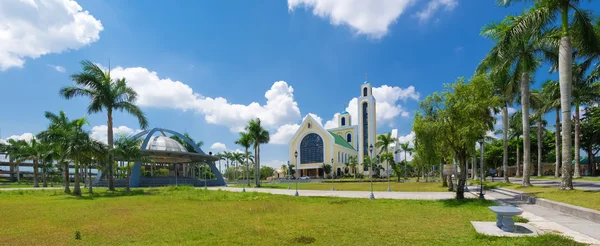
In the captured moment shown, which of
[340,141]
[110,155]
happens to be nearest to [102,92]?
[110,155]

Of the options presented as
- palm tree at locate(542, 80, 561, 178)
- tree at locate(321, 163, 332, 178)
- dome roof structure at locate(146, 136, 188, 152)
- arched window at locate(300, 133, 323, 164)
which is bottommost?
tree at locate(321, 163, 332, 178)

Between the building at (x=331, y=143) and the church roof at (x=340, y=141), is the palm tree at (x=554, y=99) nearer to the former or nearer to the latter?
the building at (x=331, y=143)

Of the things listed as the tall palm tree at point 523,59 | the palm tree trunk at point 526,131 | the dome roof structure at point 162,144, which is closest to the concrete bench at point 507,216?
the tall palm tree at point 523,59

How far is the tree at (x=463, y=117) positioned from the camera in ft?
55.5

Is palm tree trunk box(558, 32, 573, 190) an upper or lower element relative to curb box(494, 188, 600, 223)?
upper

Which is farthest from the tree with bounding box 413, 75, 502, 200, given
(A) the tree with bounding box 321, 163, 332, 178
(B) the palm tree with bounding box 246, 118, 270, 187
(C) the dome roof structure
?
(A) the tree with bounding box 321, 163, 332, 178

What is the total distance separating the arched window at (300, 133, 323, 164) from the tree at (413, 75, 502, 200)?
7397cm

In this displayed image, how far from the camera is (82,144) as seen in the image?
1027 inches

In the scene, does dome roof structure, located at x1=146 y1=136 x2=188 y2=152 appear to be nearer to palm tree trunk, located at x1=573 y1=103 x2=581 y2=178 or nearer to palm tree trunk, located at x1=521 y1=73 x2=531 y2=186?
palm tree trunk, located at x1=521 y1=73 x2=531 y2=186

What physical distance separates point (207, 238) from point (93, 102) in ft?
90.9

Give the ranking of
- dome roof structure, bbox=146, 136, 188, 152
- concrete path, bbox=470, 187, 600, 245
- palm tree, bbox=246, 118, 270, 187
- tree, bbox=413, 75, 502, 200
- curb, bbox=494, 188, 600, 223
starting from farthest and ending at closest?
dome roof structure, bbox=146, 136, 188, 152, palm tree, bbox=246, 118, 270, 187, tree, bbox=413, 75, 502, 200, curb, bbox=494, 188, 600, 223, concrete path, bbox=470, 187, 600, 245

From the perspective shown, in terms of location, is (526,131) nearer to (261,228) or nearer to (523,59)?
(523,59)

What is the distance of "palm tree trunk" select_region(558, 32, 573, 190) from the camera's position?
17984 millimetres

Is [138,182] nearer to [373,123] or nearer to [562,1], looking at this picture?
[562,1]
